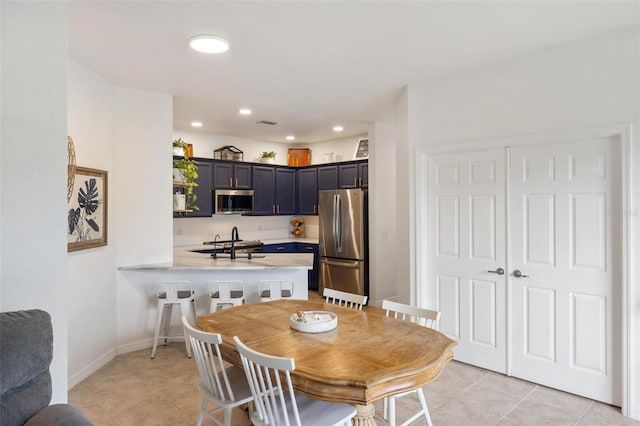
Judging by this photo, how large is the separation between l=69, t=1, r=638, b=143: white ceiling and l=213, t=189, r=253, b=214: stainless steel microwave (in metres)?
1.98

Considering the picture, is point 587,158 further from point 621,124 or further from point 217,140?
point 217,140

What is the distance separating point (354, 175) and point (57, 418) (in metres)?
5.20

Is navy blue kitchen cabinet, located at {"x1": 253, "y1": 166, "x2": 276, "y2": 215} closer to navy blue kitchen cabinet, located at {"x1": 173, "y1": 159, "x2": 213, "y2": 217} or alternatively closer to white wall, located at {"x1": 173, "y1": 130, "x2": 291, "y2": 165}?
white wall, located at {"x1": 173, "y1": 130, "x2": 291, "y2": 165}

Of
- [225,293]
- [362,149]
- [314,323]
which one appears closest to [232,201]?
[362,149]

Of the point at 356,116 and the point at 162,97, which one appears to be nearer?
the point at 162,97

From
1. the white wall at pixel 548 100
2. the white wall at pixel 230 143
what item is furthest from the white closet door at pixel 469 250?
the white wall at pixel 230 143

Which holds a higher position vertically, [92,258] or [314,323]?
[92,258]

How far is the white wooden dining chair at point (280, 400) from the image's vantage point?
1637 mm

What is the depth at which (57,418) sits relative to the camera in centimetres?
142

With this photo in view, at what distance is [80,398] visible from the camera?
301cm

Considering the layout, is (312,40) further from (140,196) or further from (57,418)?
(57,418)

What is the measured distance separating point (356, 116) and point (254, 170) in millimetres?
2169

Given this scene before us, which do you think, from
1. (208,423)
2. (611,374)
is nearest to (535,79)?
(611,374)

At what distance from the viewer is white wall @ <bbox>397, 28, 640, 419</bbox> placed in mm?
2699
